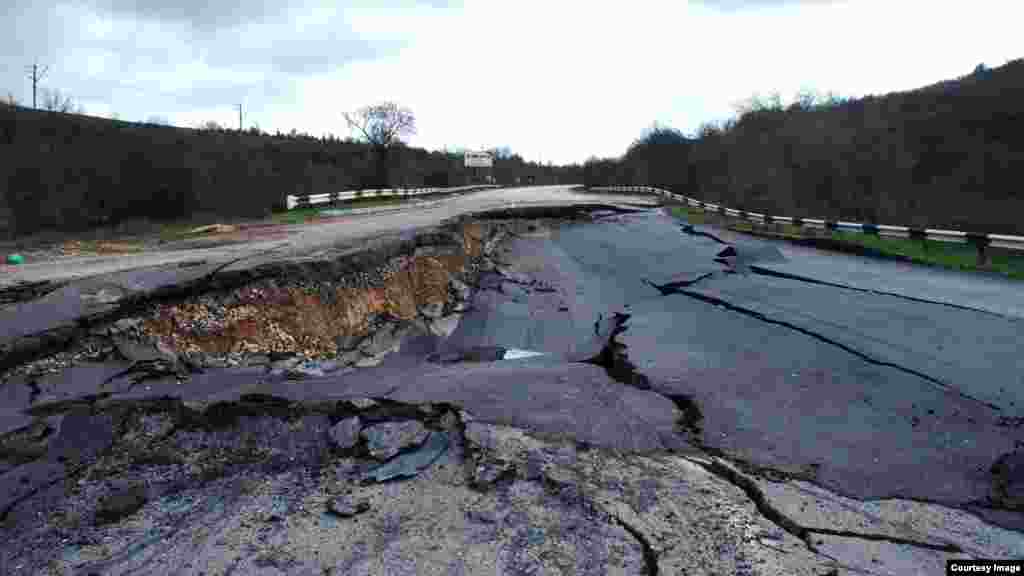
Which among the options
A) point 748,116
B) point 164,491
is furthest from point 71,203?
point 748,116

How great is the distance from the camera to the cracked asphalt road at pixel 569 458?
128 inches

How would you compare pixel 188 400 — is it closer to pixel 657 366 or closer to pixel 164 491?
pixel 164 491

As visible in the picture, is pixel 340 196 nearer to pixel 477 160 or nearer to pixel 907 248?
pixel 907 248

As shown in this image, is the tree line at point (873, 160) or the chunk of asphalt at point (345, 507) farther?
the tree line at point (873, 160)

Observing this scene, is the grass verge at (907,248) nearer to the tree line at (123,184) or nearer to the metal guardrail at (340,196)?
the metal guardrail at (340,196)

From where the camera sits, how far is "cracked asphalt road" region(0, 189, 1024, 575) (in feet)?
10.7

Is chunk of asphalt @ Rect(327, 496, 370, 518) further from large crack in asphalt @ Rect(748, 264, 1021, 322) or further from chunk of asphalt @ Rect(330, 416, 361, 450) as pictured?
large crack in asphalt @ Rect(748, 264, 1021, 322)

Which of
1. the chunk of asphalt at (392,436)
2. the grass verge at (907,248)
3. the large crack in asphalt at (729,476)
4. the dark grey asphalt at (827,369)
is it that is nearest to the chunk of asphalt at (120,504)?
the chunk of asphalt at (392,436)

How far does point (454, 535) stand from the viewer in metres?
3.35

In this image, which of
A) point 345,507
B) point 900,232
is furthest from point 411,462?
point 900,232

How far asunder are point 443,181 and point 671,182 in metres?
19.7

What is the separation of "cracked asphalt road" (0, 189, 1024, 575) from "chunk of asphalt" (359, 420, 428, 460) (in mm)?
113

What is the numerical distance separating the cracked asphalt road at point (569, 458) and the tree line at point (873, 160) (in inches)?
645

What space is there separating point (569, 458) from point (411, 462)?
1.14 metres
